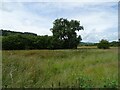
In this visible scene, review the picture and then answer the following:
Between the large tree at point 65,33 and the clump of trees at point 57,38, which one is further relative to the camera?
the large tree at point 65,33

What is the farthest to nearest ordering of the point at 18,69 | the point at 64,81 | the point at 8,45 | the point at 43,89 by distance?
the point at 8,45
the point at 18,69
the point at 64,81
the point at 43,89

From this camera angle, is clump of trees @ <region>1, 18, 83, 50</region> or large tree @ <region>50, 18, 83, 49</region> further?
large tree @ <region>50, 18, 83, 49</region>

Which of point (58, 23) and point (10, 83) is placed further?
point (58, 23)

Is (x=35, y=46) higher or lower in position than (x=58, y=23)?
lower

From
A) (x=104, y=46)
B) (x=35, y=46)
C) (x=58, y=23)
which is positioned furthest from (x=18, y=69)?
(x=58, y=23)

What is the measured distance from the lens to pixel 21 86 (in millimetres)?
5477

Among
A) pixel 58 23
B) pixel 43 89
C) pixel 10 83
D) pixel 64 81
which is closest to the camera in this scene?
pixel 43 89

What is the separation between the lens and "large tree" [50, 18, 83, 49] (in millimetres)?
54719

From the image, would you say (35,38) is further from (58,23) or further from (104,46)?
(104,46)

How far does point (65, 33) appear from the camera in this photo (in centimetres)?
5812

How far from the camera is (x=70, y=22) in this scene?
55969 mm

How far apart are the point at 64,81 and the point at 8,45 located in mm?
37925

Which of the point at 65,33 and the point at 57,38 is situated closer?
the point at 57,38

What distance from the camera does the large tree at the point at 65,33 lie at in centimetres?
5472
